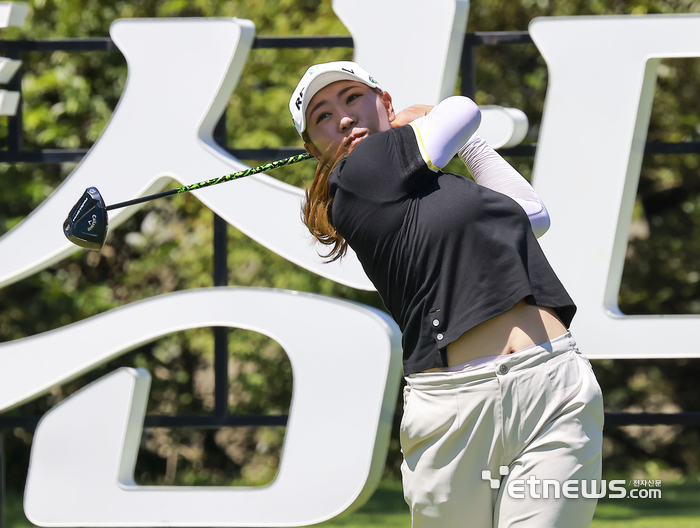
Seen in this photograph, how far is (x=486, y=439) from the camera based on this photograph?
1717mm

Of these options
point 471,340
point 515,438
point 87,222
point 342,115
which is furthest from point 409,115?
point 87,222

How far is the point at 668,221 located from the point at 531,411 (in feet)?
19.4

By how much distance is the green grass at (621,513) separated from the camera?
15.8 feet

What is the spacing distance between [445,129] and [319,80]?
297 mm

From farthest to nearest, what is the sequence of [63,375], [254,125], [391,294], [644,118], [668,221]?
[668,221] → [254,125] → [63,375] → [644,118] → [391,294]

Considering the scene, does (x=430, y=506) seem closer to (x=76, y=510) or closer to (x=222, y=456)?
(x=76, y=510)

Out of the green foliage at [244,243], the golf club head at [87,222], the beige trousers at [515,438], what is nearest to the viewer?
the beige trousers at [515,438]

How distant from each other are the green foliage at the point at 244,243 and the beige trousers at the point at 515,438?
4.42 m

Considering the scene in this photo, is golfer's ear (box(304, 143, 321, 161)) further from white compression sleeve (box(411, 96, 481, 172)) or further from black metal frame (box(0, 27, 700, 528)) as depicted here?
black metal frame (box(0, 27, 700, 528))

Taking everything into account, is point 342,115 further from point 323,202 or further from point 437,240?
point 437,240

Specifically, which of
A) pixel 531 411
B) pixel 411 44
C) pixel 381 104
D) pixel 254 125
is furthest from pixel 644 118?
pixel 254 125

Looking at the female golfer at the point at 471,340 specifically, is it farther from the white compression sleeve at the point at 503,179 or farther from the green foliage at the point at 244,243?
the green foliage at the point at 244,243

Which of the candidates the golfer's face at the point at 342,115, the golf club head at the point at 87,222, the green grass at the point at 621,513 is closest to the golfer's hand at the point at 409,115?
the golfer's face at the point at 342,115

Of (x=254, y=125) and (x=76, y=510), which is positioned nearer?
(x=76, y=510)
